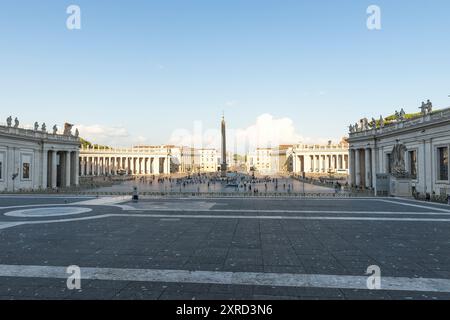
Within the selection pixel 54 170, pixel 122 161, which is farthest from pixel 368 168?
pixel 122 161

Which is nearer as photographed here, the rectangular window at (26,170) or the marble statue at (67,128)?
the rectangular window at (26,170)

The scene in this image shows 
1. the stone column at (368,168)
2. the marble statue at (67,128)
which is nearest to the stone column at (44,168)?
the marble statue at (67,128)

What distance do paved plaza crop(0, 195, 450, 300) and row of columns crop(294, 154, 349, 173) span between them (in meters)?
129

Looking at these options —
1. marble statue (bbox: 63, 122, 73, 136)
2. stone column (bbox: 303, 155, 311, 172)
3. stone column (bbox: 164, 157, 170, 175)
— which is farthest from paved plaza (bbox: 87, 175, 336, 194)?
stone column (bbox: 164, 157, 170, 175)

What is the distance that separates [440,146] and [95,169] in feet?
428

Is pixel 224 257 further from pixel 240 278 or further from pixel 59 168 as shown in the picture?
pixel 59 168

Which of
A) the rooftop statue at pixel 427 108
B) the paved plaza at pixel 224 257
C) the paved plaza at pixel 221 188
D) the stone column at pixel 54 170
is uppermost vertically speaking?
the rooftop statue at pixel 427 108

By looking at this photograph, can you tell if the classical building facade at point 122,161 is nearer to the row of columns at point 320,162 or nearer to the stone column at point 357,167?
the row of columns at point 320,162

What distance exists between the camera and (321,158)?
147625 millimetres

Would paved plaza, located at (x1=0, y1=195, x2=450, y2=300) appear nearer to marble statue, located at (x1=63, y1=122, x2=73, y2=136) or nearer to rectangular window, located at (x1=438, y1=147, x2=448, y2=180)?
rectangular window, located at (x1=438, y1=147, x2=448, y2=180)

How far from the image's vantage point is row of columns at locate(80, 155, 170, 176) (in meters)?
129

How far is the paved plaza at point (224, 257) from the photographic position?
7582 mm

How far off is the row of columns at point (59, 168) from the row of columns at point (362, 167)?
2362 inches
